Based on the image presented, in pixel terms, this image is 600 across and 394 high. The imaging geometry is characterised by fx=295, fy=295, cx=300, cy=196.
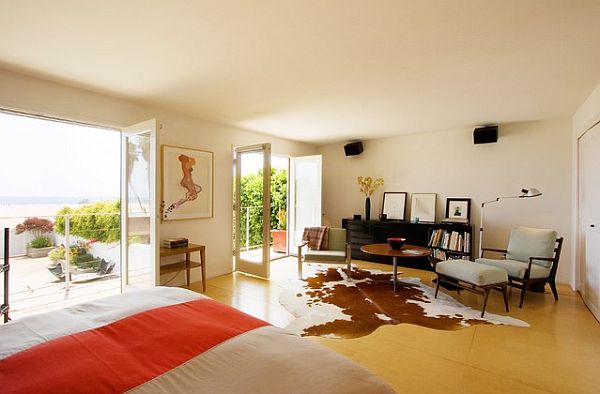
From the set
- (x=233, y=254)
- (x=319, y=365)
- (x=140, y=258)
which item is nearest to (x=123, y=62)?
(x=140, y=258)

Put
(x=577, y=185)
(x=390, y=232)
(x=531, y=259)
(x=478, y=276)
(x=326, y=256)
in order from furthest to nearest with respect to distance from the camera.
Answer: (x=390, y=232), (x=326, y=256), (x=577, y=185), (x=531, y=259), (x=478, y=276)

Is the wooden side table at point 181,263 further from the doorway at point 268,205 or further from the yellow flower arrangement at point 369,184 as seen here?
the yellow flower arrangement at point 369,184

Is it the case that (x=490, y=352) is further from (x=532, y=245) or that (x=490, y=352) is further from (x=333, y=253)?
(x=333, y=253)

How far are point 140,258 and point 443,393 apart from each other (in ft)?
10.5

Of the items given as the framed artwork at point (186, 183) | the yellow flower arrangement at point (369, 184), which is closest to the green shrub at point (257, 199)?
the framed artwork at point (186, 183)

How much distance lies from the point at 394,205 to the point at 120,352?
526 centimetres

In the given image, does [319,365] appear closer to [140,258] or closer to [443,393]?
[443,393]

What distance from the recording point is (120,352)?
1.09 m

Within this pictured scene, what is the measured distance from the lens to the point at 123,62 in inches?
100

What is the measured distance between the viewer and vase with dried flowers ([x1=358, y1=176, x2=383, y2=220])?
582 centimetres

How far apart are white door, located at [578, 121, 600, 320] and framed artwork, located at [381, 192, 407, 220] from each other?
2464 millimetres

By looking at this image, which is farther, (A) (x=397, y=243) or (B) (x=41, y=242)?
(B) (x=41, y=242)

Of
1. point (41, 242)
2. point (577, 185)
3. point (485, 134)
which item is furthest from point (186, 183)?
point (577, 185)

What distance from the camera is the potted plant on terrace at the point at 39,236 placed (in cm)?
459
